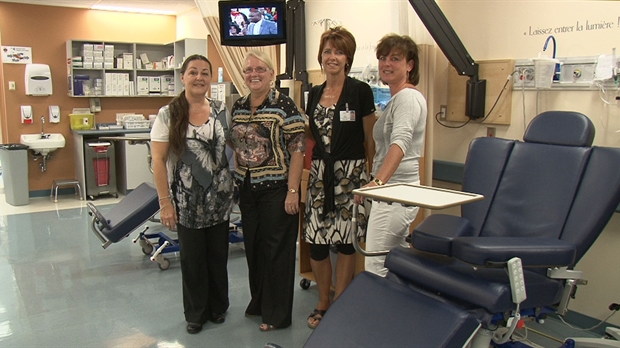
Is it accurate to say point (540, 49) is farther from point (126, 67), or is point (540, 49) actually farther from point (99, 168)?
point (126, 67)

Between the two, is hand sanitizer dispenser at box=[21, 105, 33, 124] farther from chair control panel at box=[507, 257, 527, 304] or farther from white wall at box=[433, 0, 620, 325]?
chair control panel at box=[507, 257, 527, 304]

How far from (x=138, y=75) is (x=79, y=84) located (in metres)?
0.86

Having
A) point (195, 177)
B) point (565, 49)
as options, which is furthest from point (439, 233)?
point (565, 49)

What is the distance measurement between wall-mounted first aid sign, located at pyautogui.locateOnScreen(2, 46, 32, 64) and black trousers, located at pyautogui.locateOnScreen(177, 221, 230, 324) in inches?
213

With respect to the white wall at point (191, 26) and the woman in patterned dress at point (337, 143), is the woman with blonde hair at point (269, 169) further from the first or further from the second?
the white wall at point (191, 26)

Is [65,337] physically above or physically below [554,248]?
below

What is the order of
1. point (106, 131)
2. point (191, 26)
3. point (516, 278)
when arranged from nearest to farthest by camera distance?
point (516, 278)
point (106, 131)
point (191, 26)

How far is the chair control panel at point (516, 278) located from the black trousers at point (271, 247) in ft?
4.40

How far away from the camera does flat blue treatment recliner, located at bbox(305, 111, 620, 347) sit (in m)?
1.80

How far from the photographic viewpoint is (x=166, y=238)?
4.33 metres

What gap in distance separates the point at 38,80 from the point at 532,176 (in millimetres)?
6623

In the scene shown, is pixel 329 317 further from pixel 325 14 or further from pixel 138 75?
pixel 138 75

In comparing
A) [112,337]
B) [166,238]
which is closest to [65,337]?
[112,337]

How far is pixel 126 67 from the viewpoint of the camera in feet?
24.6
